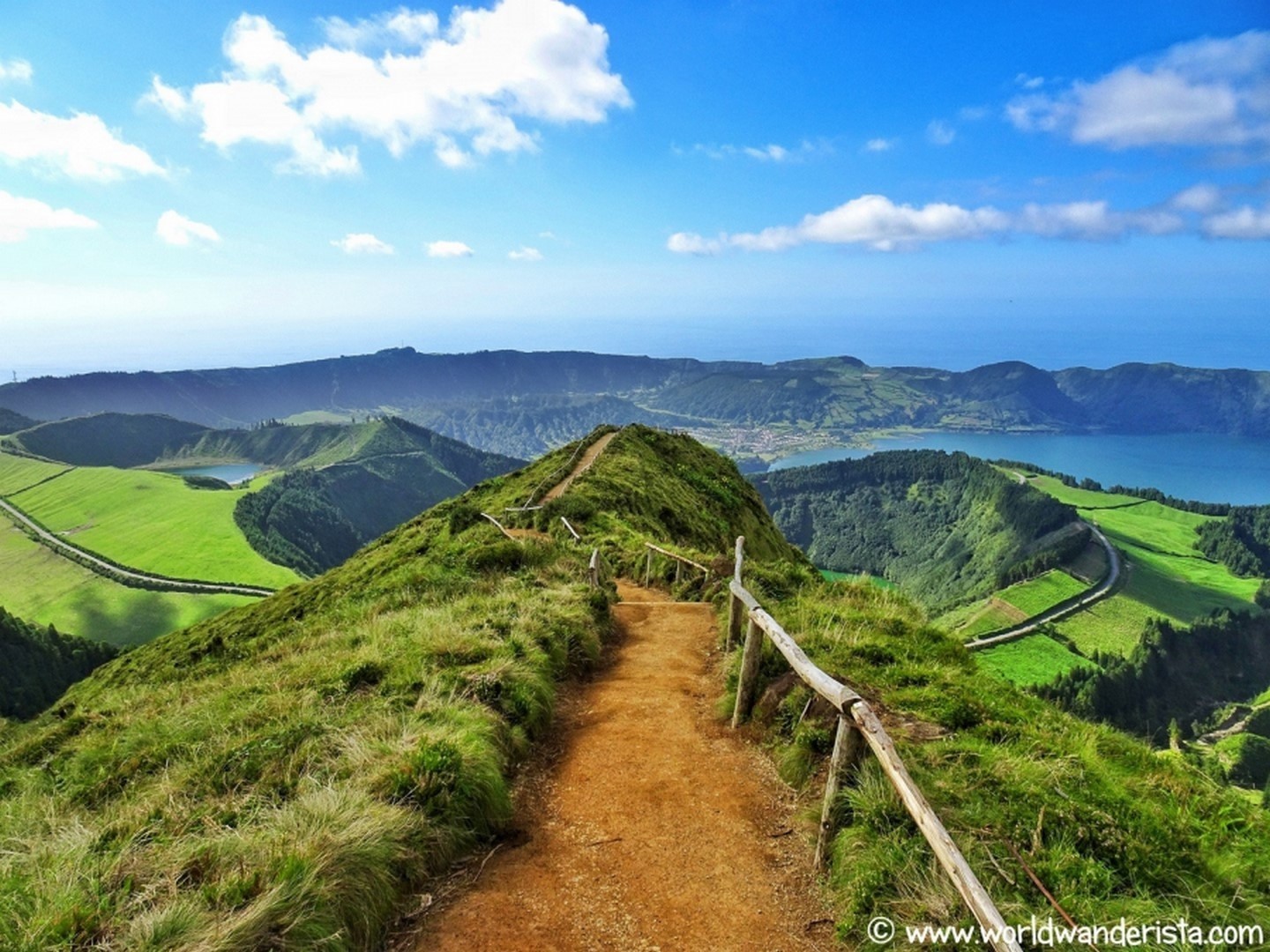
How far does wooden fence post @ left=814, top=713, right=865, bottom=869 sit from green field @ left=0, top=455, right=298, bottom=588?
5755 inches

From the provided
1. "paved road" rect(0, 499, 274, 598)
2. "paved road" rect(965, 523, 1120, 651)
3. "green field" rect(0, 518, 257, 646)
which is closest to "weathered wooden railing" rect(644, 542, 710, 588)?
"paved road" rect(965, 523, 1120, 651)

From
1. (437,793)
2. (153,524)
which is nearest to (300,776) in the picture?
(437,793)

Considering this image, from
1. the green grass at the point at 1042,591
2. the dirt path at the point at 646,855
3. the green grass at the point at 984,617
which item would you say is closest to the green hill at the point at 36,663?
the dirt path at the point at 646,855

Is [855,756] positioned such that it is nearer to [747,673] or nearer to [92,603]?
[747,673]

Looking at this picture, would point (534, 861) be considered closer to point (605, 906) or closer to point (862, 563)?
point (605, 906)

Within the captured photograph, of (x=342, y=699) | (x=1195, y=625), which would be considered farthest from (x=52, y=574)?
(x=1195, y=625)

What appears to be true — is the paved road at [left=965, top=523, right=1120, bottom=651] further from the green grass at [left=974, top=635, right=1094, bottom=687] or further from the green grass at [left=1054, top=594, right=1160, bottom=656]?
the green grass at [left=974, top=635, right=1094, bottom=687]

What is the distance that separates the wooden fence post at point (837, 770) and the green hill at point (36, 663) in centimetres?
10187

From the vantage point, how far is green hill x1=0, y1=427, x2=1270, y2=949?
4520 mm

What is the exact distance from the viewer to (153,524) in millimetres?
161625

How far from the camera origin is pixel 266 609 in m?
30.6

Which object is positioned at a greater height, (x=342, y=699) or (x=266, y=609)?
(x=342, y=699)

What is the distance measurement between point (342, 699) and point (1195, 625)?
16510cm

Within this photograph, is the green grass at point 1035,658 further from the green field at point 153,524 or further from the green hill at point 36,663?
the green field at point 153,524
